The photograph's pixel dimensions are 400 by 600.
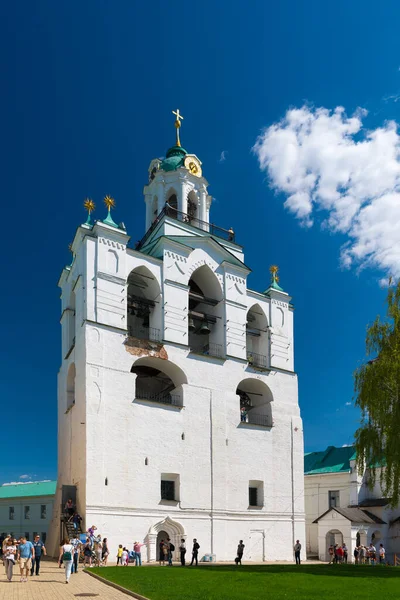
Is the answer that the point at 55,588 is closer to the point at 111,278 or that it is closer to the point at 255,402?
the point at 111,278

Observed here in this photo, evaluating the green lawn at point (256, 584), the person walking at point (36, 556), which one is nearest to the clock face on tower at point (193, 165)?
the person walking at point (36, 556)

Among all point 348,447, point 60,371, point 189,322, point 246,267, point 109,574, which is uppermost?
point 246,267

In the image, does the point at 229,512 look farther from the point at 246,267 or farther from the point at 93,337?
the point at 246,267

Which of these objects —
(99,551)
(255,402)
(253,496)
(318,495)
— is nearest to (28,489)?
(318,495)

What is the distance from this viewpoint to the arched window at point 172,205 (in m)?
39.8

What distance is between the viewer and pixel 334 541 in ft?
133

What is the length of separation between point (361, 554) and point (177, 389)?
1455 cm

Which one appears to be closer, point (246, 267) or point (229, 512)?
point (229, 512)

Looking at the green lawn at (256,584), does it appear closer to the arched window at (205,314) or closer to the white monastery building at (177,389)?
the white monastery building at (177,389)

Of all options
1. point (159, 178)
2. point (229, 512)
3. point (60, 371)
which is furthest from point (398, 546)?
point (159, 178)

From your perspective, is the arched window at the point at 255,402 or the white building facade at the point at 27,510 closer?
the arched window at the point at 255,402

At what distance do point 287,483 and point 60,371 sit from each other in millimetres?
14847

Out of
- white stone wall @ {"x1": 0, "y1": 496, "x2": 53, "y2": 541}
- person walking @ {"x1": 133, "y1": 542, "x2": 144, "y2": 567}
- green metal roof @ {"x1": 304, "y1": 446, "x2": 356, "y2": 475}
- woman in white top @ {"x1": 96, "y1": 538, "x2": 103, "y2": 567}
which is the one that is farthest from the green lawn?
white stone wall @ {"x1": 0, "y1": 496, "x2": 53, "y2": 541}

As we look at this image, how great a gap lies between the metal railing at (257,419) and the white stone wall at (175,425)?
1.62 feet
